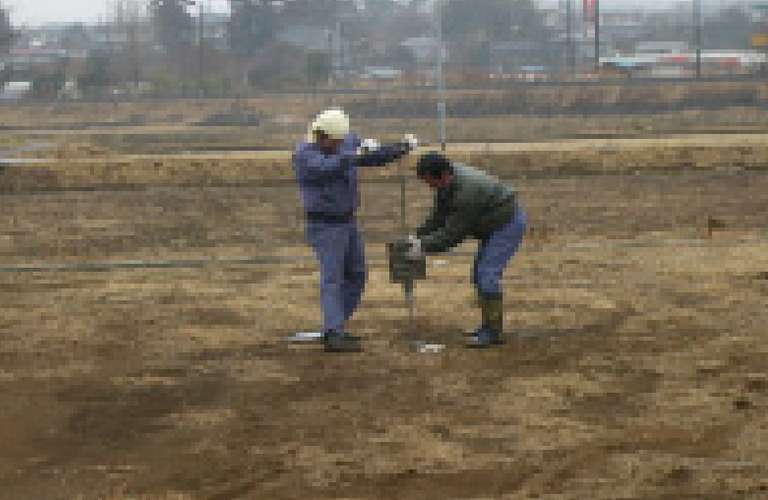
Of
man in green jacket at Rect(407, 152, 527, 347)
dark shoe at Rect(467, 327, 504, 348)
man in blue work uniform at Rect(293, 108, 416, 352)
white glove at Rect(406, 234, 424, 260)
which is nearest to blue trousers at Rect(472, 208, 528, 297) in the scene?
man in green jacket at Rect(407, 152, 527, 347)

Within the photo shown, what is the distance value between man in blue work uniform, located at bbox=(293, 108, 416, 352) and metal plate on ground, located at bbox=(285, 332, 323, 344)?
39 cm

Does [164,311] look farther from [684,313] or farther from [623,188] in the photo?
[623,188]

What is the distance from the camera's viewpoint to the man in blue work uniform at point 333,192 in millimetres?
11133

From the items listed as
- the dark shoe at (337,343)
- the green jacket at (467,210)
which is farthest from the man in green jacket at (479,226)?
the dark shoe at (337,343)

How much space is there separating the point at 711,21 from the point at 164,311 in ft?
357

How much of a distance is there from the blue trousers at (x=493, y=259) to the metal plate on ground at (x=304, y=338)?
1.37m

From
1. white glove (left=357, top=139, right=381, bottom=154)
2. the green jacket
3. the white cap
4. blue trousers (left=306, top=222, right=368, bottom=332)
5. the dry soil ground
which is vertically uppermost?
the white cap

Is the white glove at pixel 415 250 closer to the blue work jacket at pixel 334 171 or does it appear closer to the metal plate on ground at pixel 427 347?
the blue work jacket at pixel 334 171

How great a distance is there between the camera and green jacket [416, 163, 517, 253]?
11.2m

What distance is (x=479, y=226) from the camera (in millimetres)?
11312

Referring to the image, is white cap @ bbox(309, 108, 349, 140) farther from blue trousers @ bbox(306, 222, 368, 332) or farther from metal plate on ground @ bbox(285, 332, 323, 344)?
metal plate on ground @ bbox(285, 332, 323, 344)

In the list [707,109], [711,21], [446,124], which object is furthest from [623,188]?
[711,21]

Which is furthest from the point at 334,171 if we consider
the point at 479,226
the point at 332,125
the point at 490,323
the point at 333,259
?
the point at 490,323

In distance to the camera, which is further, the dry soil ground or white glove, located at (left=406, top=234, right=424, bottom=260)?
white glove, located at (left=406, top=234, right=424, bottom=260)
